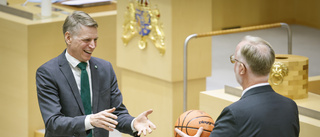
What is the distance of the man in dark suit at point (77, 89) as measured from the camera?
3.90 meters

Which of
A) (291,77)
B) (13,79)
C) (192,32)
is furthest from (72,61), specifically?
(13,79)

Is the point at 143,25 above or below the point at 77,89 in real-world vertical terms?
above

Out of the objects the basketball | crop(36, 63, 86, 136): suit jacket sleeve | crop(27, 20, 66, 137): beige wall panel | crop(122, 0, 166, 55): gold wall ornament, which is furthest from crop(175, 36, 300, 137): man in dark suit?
crop(27, 20, 66, 137): beige wall panel

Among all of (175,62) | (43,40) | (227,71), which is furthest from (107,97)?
(227,71)

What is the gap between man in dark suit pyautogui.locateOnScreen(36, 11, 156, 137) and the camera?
390 cm

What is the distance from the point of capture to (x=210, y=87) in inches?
377

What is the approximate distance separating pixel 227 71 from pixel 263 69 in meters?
7.16

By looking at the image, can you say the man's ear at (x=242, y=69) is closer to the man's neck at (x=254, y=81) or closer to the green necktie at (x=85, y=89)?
the man's neck at (x=254, y=81)

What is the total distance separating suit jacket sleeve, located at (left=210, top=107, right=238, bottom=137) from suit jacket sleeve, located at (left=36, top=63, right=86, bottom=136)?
0.95m

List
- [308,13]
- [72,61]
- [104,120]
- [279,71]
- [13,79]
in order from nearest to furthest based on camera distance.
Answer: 1. [104,120]
2. [72,61]
3. [279,71]
4. [13,79]
5. [308,13]

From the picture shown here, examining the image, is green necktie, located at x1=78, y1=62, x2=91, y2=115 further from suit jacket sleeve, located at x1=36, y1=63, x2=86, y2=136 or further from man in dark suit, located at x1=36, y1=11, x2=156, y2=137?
suit jacket sleeve, located at x1=36, y1=63, x2=86, y2=136

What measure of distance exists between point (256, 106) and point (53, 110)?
139 centimetres

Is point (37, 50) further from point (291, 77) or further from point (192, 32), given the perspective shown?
point (291, 77)

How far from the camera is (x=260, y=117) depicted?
10.9 ft
